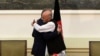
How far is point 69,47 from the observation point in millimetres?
6543

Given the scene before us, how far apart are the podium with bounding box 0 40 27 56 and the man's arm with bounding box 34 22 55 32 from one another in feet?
3.07

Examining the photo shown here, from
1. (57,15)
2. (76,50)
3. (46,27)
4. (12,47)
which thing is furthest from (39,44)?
(76,50)

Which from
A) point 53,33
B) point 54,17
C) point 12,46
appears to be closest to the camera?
point 53,33

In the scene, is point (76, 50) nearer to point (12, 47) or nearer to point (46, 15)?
point (12, 47)

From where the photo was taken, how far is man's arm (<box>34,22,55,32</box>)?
5.46 meters

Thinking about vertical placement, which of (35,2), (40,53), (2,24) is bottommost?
(40,53)

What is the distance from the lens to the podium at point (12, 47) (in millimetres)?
6367

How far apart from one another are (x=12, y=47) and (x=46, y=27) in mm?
1203

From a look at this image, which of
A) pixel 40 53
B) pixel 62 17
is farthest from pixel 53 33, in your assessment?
pixel 62 17

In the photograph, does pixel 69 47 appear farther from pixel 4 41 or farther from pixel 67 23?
pixel 4 41

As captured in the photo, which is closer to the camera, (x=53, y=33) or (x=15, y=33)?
(x=53, y=33)

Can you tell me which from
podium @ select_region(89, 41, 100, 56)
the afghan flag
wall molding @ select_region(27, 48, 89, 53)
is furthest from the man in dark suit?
wall molding @ select_region(27, 48, 89, 53)

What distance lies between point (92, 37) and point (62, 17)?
669 millimetres

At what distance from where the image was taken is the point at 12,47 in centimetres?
642
